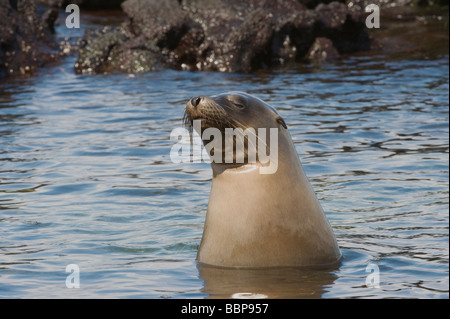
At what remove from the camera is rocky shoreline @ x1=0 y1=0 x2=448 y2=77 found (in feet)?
52.9

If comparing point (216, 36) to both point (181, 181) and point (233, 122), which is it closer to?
point (181, 181)

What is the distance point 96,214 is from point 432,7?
17443 millimetres

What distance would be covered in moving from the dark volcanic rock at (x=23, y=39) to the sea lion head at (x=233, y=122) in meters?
11.0

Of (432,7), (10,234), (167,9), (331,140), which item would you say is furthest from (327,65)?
(10,234)

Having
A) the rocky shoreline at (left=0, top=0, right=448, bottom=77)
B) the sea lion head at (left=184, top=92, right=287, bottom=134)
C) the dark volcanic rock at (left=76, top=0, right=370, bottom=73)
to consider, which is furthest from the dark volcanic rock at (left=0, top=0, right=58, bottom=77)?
the sea lion head at (left=184, top=92, right=287, bottom=134)

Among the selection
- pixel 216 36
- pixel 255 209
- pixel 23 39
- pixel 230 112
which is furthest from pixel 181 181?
pixel 23 39

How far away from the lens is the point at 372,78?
14.9 m

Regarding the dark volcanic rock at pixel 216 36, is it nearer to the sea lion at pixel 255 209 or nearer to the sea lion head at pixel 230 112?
the sea lion head at pixel 230 112

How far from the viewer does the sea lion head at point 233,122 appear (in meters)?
5.44

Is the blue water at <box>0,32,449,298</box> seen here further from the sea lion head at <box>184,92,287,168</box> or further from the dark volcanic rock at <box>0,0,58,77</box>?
the sea lion head at <box>184,92,287,168</box>

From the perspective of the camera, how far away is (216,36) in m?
16.8

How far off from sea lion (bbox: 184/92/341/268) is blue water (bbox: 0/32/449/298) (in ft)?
0.40

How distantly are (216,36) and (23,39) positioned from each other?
3.76 meters
